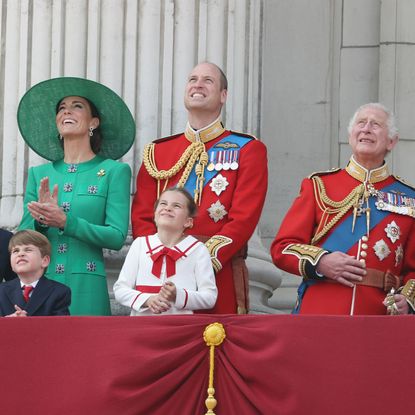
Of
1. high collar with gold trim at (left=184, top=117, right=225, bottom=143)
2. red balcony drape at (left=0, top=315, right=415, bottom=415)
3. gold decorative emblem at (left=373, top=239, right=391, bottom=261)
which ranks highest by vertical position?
high collar with gold trim at (left=184, top=117, right=225, bottom=143)

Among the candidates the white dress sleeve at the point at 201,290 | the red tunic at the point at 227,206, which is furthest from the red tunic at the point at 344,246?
the white dress sleeve at the point at 201,290

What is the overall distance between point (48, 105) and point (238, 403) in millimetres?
2211

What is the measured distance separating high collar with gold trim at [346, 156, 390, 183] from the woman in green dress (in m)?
1.01

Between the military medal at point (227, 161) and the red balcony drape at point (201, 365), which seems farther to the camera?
the military medal at point (227, 161)

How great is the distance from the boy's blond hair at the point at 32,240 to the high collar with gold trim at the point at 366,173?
1422 millimetres

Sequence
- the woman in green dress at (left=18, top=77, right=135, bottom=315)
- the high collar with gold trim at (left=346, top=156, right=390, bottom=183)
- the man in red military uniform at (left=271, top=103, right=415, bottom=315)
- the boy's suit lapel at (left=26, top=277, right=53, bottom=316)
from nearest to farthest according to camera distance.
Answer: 1. the boy's suit lapel at (left=26, top=277, right=53, bottom=316)
2. the man in red military uniform at (left=271, top=103, right=415, bottom=315)
3. the woman in green dress at (left=18, top=77, right=135, bottom=315)
4. the high collar with gold trim at (left=346, top=156, right=390, bottom=183)

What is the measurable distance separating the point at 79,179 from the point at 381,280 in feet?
4.71

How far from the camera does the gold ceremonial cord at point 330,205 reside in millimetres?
8906

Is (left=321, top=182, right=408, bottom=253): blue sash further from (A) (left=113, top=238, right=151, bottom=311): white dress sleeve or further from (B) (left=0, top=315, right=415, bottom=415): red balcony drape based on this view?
(B) (left=0, top=315, right=415, bottom=415): red balcony drape

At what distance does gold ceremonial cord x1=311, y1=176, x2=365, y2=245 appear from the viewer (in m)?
8.91

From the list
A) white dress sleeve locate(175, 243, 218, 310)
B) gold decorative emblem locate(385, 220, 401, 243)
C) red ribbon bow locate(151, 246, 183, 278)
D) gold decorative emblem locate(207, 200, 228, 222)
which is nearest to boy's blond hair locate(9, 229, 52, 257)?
red ribbon bow locate(151, 246, 183, 278)

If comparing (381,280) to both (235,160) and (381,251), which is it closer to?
(381,251)

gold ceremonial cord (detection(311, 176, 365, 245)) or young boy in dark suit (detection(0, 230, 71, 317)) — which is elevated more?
gold ceremonial cord (detection(311, 176, 365, 245))

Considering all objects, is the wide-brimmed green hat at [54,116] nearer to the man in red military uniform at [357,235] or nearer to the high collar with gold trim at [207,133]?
the high collar with gold trim at [207,133]
